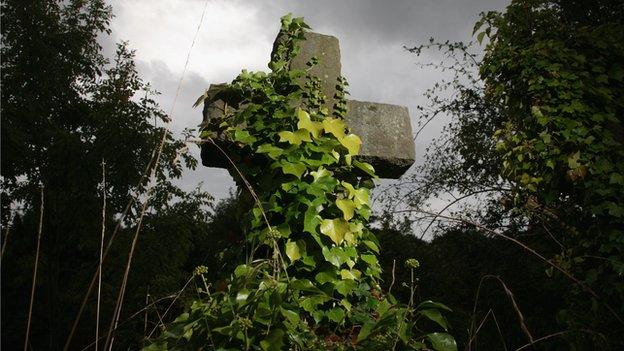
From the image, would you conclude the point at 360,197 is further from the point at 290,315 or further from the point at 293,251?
the point at 290,315

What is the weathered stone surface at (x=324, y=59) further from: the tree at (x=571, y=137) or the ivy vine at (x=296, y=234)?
the tree at (x=571, y=137)

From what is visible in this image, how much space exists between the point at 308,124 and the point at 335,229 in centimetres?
53

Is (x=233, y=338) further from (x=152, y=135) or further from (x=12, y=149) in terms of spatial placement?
(x=12, y=149)

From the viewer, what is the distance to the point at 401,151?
2686 millimetres

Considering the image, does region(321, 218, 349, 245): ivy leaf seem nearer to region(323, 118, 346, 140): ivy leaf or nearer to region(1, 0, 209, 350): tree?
region(323, 118, 346, 140): ivy leaf

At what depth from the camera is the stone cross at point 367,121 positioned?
2619mm

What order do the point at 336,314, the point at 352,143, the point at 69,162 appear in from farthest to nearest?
the point at 69,162 → the point at 352,143 → the point at 336,314

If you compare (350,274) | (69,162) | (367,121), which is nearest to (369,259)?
(350,274)

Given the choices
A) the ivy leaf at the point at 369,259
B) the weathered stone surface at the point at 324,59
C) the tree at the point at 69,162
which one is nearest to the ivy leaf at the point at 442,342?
the ivy leaf at the point at 369,259

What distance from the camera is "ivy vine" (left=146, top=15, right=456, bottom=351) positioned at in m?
1.62

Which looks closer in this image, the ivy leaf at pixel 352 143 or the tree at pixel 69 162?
the ivy leaf at pixel 352 143

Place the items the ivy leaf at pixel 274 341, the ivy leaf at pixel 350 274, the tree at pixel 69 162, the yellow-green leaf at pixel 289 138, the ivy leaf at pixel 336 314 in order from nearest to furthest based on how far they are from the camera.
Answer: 1. the ivy leaf at pixel 274 341
2. the ivy leaf at pixel 336 314
3. the ivy leaf at pixel 350 274
4. the yellow-green leaf at pixel 289 138
5. the tree at pixel 69 162

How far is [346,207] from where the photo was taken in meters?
2.25

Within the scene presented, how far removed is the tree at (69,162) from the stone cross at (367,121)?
7.18 metres
